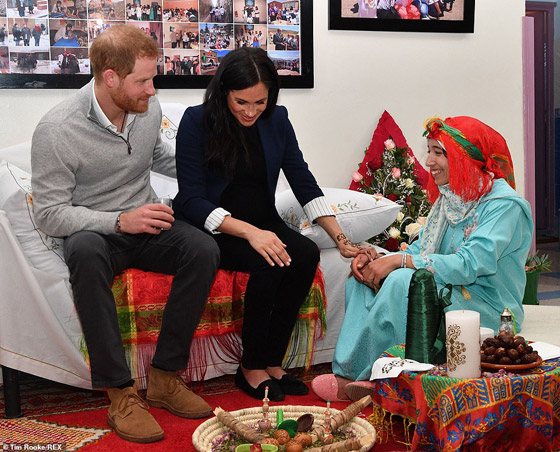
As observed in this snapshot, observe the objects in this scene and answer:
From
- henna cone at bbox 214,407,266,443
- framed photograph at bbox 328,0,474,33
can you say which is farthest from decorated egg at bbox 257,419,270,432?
framed photograph at bbox 328,0,474,33

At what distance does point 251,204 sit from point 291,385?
2.11 ft

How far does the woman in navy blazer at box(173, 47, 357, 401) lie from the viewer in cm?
256

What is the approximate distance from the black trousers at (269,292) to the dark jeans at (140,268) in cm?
15

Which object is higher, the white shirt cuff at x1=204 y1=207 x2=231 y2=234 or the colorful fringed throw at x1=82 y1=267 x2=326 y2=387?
the white shirt cuff at x1=204 y1=207 x2=231 y2=234

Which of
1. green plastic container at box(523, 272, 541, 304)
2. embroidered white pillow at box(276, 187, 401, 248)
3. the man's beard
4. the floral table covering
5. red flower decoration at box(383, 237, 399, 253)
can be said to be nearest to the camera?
the floral table covering

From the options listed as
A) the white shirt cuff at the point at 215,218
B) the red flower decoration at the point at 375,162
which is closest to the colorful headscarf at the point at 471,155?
the white shirt cuff at the point at 215,218

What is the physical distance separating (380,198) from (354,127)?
Answer: 2.77ft

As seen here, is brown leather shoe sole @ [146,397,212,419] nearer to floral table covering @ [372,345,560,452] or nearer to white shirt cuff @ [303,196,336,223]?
floral table covering @ [372,345,560,452]

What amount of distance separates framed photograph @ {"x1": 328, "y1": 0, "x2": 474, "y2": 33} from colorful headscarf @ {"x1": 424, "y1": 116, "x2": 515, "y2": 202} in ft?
4.67

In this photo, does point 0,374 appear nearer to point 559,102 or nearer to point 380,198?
point 380,198

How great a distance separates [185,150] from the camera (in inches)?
105

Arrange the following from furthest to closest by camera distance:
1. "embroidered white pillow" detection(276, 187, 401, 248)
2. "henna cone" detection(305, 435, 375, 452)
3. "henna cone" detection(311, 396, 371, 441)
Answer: "embroidered white pillow" detection(276, 187, 401, 248)
"henna cone" detection(311, 396, 371, 441)
"henna cone" detection(305, 435, 375, 452)

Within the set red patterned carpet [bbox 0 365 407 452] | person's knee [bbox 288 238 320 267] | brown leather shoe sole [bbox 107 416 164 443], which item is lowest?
red patterned carpet [bbox 0 365 407 452]

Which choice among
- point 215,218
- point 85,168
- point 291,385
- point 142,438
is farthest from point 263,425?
point 85,168
